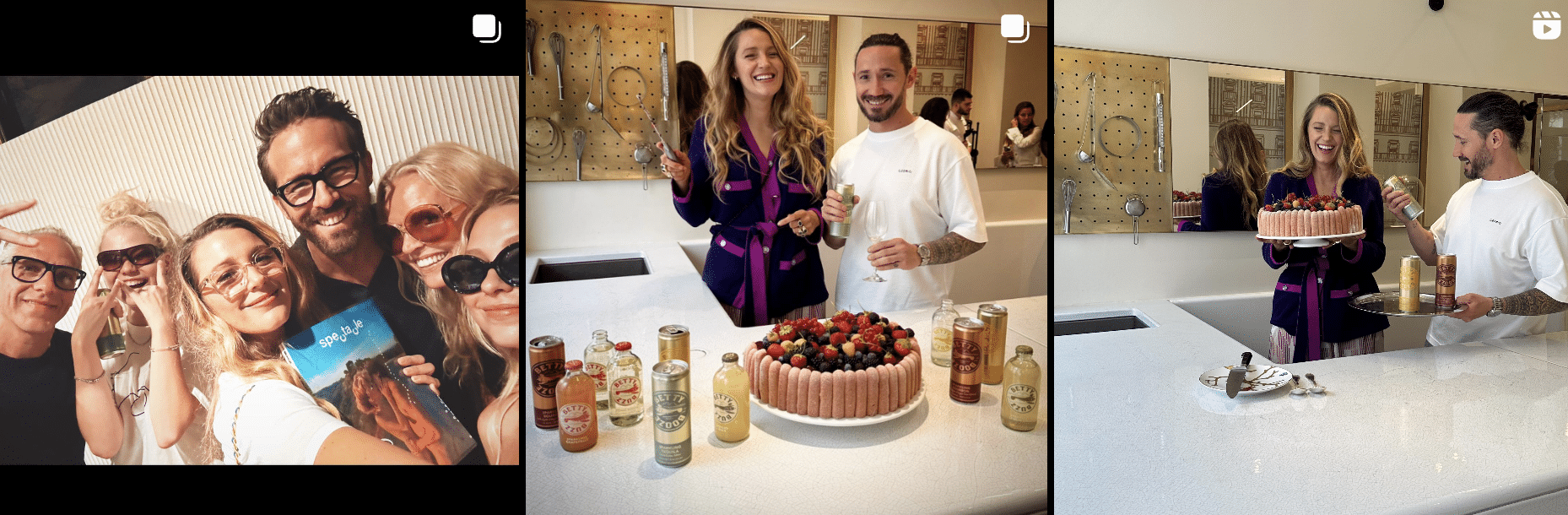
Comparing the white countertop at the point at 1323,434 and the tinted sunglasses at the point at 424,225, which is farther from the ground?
the tinted sunglasses at the point at 424,225

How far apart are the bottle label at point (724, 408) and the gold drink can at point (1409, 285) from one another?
5.64 feet

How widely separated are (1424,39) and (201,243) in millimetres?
2590

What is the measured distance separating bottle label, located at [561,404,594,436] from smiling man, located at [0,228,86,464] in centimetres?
97

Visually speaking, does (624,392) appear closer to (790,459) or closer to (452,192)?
(790,459)

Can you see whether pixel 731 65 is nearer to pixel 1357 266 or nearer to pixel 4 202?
pixel 4 202

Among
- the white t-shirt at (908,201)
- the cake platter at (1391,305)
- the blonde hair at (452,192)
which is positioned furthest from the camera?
the cake platter at (1391,305)

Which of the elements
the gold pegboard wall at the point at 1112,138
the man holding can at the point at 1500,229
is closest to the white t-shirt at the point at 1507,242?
the man holding can at the point at 1500,229

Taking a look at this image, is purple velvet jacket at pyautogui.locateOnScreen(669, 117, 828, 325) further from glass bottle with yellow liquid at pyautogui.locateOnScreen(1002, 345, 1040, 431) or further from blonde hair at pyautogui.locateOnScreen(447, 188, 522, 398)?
glass bottle with yellow liquid at pyautogui.locateOnScreen(1002, 345, 1040, 431)

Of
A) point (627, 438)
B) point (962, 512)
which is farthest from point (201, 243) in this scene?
point (962, 512)

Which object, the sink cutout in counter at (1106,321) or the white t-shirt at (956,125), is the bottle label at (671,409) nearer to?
the white t-shirt at (956,125)

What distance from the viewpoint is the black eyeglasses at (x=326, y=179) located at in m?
1.10

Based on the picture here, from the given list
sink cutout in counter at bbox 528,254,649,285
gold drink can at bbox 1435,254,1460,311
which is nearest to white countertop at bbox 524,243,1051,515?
sink cutout in counter at bbox 528,254,649,285

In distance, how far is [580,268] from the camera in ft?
3.43

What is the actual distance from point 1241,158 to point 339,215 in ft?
6.86
